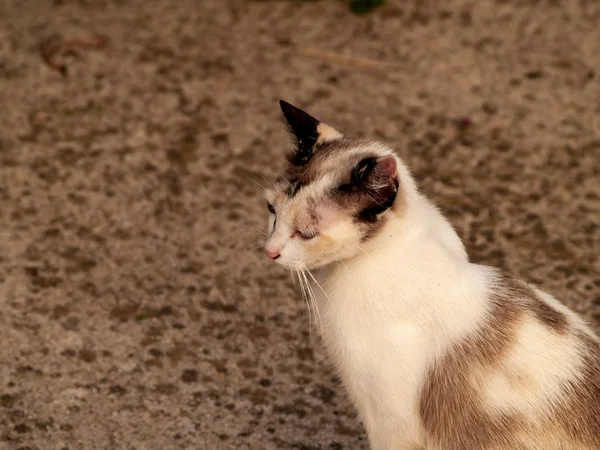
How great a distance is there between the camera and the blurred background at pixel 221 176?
3111mm

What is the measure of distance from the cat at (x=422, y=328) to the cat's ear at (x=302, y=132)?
9cm

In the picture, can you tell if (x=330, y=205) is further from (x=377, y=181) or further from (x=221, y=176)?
(x=221, y=176)

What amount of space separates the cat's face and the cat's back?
0.44m

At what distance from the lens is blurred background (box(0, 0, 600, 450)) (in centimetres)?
311

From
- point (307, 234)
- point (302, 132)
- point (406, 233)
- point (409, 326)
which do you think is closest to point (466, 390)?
point (409, 326)

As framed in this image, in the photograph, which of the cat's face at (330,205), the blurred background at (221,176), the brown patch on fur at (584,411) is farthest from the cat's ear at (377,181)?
the blurred background at (221,176)

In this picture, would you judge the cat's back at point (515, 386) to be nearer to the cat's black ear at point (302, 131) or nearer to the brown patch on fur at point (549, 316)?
the brown patch on fur at point (549, 316)

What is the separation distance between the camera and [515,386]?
2301 mm

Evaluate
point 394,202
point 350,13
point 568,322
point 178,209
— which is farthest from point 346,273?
point 350,13

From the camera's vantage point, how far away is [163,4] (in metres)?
5.14

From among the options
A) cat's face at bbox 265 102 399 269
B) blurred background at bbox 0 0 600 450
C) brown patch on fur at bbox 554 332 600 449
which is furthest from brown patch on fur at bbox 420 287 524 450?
blurred background at bbox 0 0 600 450

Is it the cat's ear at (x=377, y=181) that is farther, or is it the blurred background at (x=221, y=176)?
the blurred background at (x=221, y=176)

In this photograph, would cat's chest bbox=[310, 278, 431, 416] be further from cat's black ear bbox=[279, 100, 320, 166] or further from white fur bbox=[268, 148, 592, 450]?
cat's black ear bbox=[279, 100, 320, 166]

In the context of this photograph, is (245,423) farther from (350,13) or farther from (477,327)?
(350,13)
